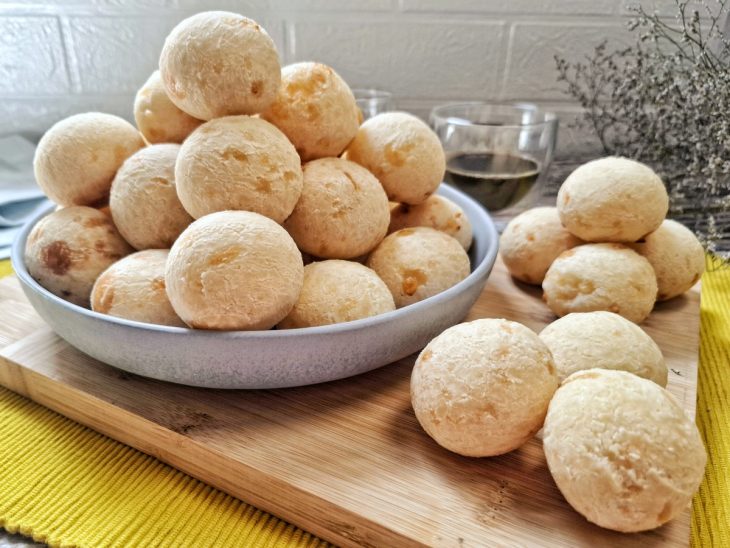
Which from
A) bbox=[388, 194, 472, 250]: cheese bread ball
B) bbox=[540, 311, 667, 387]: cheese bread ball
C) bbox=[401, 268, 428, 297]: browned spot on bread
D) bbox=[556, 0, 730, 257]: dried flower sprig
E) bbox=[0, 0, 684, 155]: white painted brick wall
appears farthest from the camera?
bbox=[0, 0, 684, 155]: white painted brick wall

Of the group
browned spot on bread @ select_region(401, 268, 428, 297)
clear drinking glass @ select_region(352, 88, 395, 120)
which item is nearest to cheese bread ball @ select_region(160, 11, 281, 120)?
browned spot on bread @ select_region(401, 268, 428, 297)

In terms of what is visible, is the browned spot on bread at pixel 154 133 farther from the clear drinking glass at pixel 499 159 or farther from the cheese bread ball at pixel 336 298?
the clear drinking glass at pixel 499 159

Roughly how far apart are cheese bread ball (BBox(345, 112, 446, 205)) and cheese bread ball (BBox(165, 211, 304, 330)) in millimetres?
208

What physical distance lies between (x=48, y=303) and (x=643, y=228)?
657 millimetres

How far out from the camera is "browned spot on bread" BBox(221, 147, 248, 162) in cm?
58

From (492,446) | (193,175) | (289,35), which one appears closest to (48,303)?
(193,175)

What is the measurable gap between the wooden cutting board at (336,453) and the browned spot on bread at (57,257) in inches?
3.4

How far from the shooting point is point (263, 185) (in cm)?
58

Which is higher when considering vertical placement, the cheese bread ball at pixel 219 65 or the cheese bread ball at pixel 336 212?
the cheese bread ball at pixel 219 65

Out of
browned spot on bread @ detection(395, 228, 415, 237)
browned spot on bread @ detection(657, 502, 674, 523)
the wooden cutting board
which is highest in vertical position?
browned spot on bread @ detection(395, 228, 415, 237)

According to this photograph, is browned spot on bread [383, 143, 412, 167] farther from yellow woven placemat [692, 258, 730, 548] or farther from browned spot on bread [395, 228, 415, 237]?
yellow woven placemat [692, 258, 730, 548]

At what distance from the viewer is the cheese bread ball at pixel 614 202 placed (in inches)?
28.1

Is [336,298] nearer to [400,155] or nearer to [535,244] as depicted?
[400,155]

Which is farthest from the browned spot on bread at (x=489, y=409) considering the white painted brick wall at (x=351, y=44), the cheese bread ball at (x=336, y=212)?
the white painted brick wall at (x=351, y=44)
